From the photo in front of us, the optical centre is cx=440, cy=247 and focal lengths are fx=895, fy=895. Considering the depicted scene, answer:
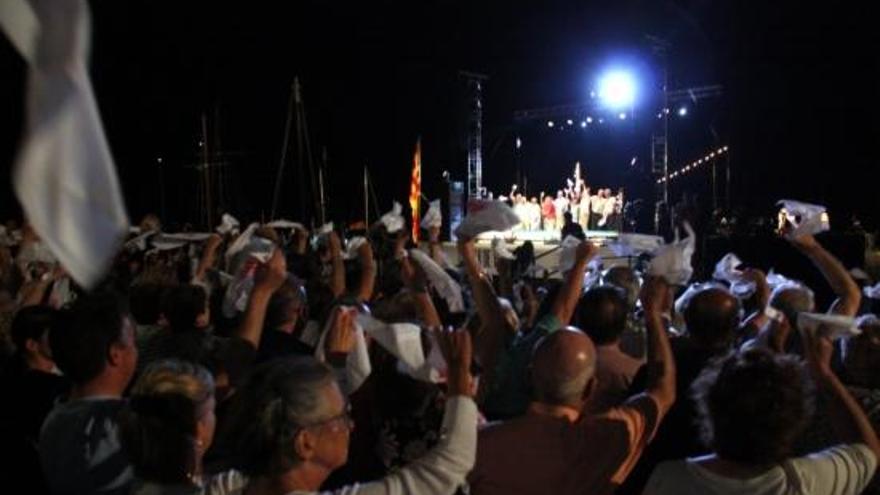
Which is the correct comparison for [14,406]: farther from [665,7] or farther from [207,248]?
[665,7]

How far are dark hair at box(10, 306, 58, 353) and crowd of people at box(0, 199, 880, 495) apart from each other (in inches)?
0.4

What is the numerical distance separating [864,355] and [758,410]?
98 cm

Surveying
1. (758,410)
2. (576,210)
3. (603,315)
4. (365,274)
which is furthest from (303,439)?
(576,210)

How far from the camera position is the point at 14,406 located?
10.9ft

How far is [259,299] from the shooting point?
371cm

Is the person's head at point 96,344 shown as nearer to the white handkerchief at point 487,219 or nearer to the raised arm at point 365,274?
the white handkerchief at point 487,219

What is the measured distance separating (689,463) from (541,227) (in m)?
25.2

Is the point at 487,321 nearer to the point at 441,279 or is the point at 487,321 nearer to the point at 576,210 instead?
the point at 441,279

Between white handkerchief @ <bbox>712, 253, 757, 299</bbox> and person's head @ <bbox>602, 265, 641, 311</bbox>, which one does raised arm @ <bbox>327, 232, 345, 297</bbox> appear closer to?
person's head @ <bbox>602, 265, 641, 311</bbox>

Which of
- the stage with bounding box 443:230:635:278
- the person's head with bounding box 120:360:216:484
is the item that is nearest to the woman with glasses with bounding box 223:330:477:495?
the person's head with bounding box 120:360:216:484

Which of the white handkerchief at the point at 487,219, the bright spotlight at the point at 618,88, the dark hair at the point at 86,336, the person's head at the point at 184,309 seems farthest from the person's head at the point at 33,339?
the bright spotlight at the point at 618,88

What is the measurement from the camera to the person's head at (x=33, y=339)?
151 inches

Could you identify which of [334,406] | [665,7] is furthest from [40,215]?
[665,7]

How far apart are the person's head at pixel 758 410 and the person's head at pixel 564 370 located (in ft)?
1.29
